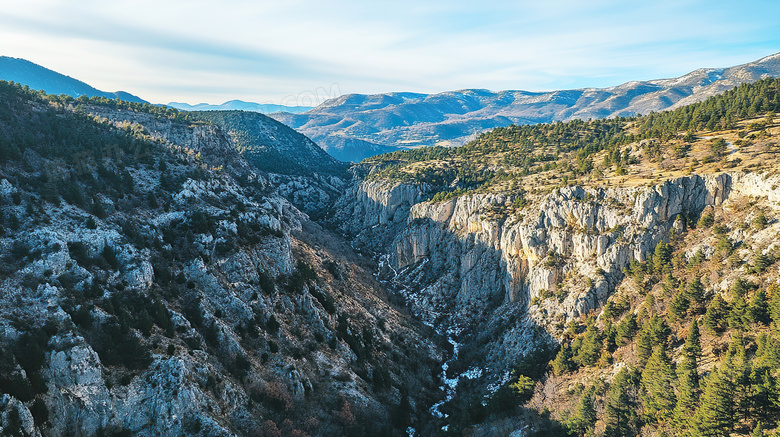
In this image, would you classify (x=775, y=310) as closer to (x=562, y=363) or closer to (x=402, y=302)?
(x=562, y=363)

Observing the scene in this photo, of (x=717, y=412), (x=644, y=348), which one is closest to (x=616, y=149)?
(x=644, y=348)

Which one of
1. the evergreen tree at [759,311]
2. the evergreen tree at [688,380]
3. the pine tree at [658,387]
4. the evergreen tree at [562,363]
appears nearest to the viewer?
the evergreen tree at [688,380]

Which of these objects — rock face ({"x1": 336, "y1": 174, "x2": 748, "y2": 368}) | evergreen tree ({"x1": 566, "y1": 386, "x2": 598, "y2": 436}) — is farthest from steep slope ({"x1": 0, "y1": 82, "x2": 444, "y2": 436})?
evergreen tree ({"x1": 566, "y1": 386, "x2": 598, "y2": 436})

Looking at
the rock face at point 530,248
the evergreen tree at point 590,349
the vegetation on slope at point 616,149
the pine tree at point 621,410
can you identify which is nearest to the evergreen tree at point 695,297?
the evergreen tree at point 590,349

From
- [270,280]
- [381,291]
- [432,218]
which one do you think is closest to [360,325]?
[270,280]

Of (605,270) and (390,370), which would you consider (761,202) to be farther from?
(390,370)

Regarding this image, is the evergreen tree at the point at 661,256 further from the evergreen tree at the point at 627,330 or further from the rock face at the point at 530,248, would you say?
the evergreen tree at the point at 627,330
